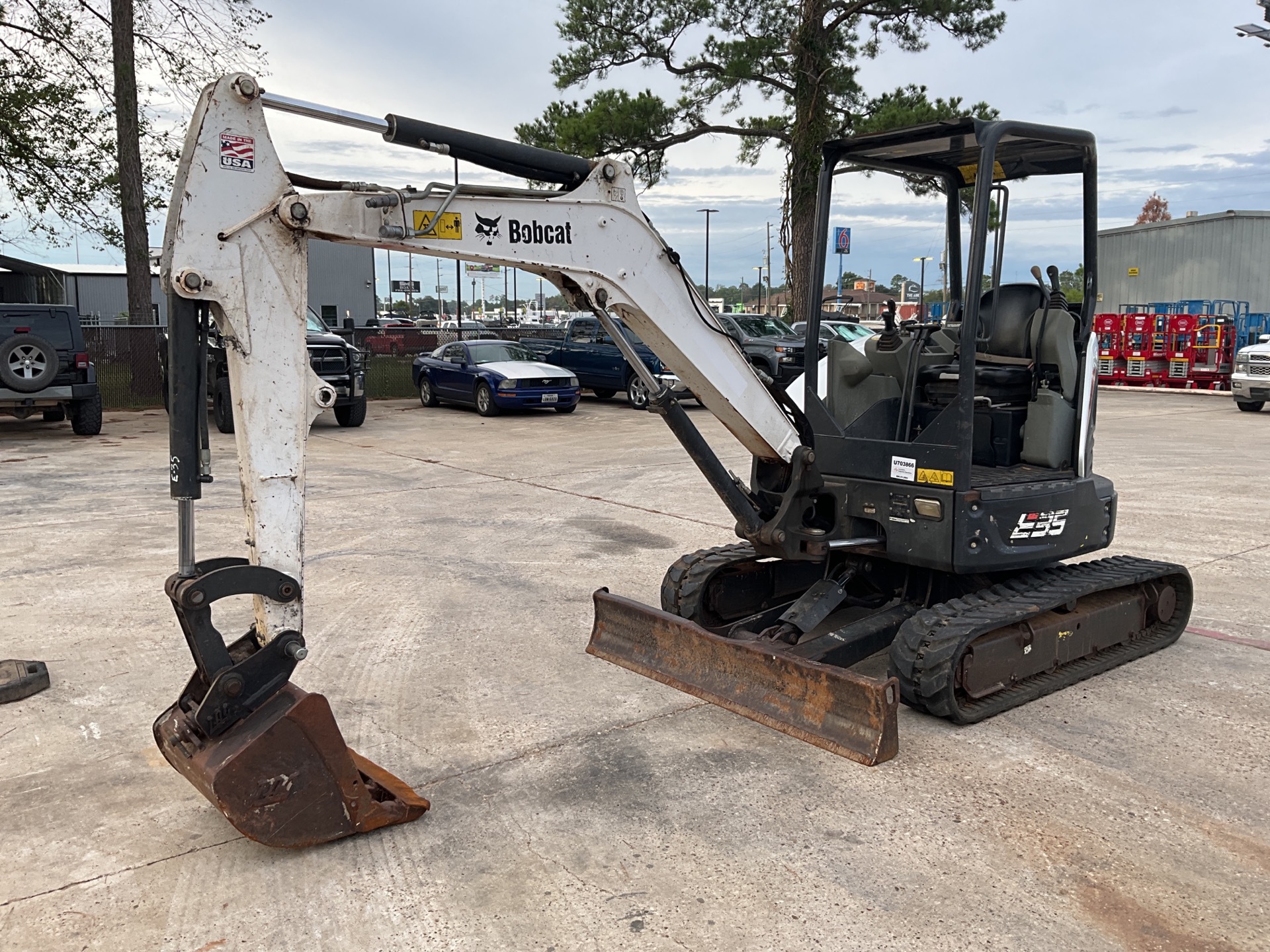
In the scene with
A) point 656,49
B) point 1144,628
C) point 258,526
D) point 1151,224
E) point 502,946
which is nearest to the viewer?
point 502,946

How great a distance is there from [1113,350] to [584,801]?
29897mm

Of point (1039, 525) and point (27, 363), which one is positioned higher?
point (27, 363)

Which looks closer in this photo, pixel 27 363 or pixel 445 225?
pixel 445 225

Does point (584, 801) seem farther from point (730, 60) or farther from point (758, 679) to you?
point (730, 60)

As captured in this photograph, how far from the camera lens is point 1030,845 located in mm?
3869

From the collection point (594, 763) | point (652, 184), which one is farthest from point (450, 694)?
point (652, 184)

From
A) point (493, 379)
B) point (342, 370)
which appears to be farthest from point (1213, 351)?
point (342, 370)

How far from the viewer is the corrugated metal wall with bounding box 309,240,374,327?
204ft

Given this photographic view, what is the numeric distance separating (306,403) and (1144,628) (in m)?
5.02

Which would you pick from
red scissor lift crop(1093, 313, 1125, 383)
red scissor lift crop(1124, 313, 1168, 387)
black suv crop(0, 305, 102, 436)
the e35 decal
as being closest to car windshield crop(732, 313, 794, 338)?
red scissor lift crop(1093, 313, 1125, 383)

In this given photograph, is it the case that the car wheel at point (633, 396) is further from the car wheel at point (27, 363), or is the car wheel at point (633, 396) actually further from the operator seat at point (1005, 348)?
the car wheel at point (27, 363)

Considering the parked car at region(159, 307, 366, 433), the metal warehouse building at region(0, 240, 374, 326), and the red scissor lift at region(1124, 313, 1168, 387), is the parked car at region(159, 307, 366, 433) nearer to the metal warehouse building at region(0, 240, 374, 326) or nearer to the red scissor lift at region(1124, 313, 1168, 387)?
the red scissor lift at region(1124, 313, 1168, 387)

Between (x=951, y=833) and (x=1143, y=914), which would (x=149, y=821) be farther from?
(x=1143, y=914)

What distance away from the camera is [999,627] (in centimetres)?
502
